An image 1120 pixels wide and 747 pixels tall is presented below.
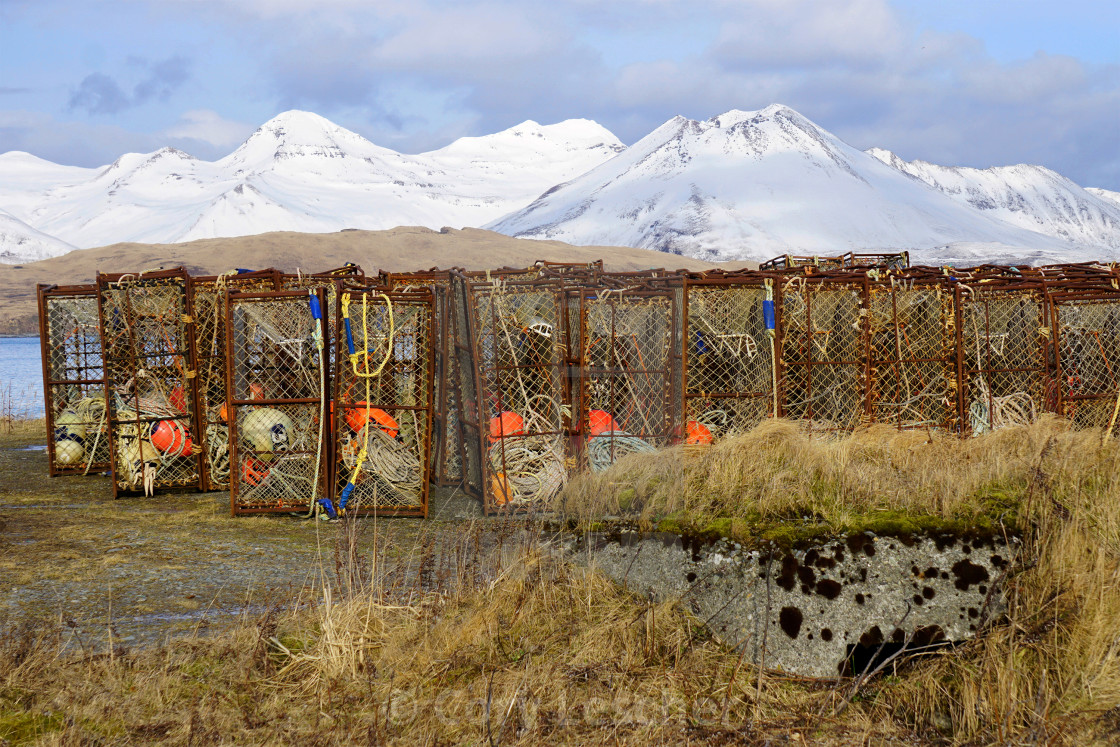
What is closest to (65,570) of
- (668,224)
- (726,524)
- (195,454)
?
(195,454)

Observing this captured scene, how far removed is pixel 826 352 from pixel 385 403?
14.1 feet

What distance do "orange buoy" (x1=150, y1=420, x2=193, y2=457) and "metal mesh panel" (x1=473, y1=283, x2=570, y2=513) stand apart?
343 centimetres

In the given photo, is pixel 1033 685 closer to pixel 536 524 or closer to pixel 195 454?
pixel 536 524

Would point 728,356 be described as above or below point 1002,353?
above

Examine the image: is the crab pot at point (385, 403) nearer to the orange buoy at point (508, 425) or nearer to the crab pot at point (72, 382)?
the orange buoy at point (508, 425)

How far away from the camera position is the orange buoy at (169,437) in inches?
356

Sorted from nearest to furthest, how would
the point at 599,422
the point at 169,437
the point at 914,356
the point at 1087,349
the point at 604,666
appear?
the point at 604,666
the point at 599,422
the point at 169,437
the point at 914,356
the point at 1087,349

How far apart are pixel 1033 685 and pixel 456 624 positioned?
2.54 metres

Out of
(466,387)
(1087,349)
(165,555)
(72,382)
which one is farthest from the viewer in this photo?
(72,382)

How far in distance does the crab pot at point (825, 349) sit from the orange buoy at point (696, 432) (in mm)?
889

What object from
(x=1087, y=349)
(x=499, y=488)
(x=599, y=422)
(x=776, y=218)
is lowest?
(x=499, y=488)

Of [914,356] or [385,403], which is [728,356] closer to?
[914,356]

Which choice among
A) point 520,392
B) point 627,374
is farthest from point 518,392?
point 627,374

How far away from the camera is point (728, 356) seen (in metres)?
8.59
